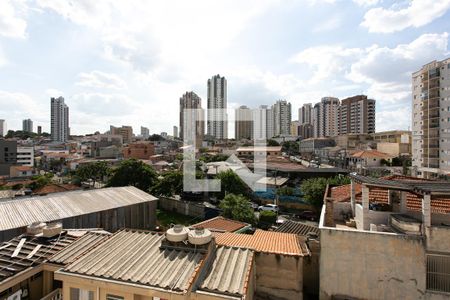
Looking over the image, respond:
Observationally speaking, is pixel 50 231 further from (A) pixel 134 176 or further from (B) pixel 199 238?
(A) pixel 134 176

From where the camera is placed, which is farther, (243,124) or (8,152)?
(243,124)

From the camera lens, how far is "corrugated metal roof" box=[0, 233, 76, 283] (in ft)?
20.2

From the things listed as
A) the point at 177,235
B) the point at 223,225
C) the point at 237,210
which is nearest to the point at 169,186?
the point at 237,210

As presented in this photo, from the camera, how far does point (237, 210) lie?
17.1 m

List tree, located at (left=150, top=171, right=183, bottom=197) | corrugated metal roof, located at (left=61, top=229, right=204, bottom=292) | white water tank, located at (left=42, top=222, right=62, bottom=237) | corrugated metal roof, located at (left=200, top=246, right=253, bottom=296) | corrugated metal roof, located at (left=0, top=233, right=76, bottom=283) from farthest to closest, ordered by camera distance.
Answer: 1. tree, located at (left=150, top=171, right=183, bottom=197)
2. white water tank, located at (left=42, top=222, right=62, bottom=237)
3. corrugated metal roof, located at (left=0, top=233, right=76, bottom=283)
4. corrugated metal roof, located at (left=61, top=229, right=204, bottom=292)
5. corrugated metal roof, located at (left=200, top=246, right=253, bottom=296)

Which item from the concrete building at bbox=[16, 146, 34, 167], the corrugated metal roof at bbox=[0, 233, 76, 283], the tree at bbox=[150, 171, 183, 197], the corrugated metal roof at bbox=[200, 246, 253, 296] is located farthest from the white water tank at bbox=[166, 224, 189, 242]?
the concrete building at bbox=[16, 146, 34, 167]

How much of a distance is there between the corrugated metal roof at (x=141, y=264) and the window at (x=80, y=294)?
15.0 inches

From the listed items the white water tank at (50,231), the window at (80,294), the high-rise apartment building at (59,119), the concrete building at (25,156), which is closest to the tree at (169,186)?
the white water tank at (50,231)

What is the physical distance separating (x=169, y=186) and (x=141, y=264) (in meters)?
19.1

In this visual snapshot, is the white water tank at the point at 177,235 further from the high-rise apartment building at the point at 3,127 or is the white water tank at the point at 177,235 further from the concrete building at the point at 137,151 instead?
the high-rise apartment building at the point at 3,127

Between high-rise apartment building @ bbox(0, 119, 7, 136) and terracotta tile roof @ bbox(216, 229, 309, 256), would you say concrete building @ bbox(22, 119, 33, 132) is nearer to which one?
high-rise apartment building @ bbox(0, 119, 7, 136)

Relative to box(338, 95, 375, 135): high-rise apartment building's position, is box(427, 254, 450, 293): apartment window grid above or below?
below

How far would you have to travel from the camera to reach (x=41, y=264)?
648cm

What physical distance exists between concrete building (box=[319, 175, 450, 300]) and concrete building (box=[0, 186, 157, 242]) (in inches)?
436
